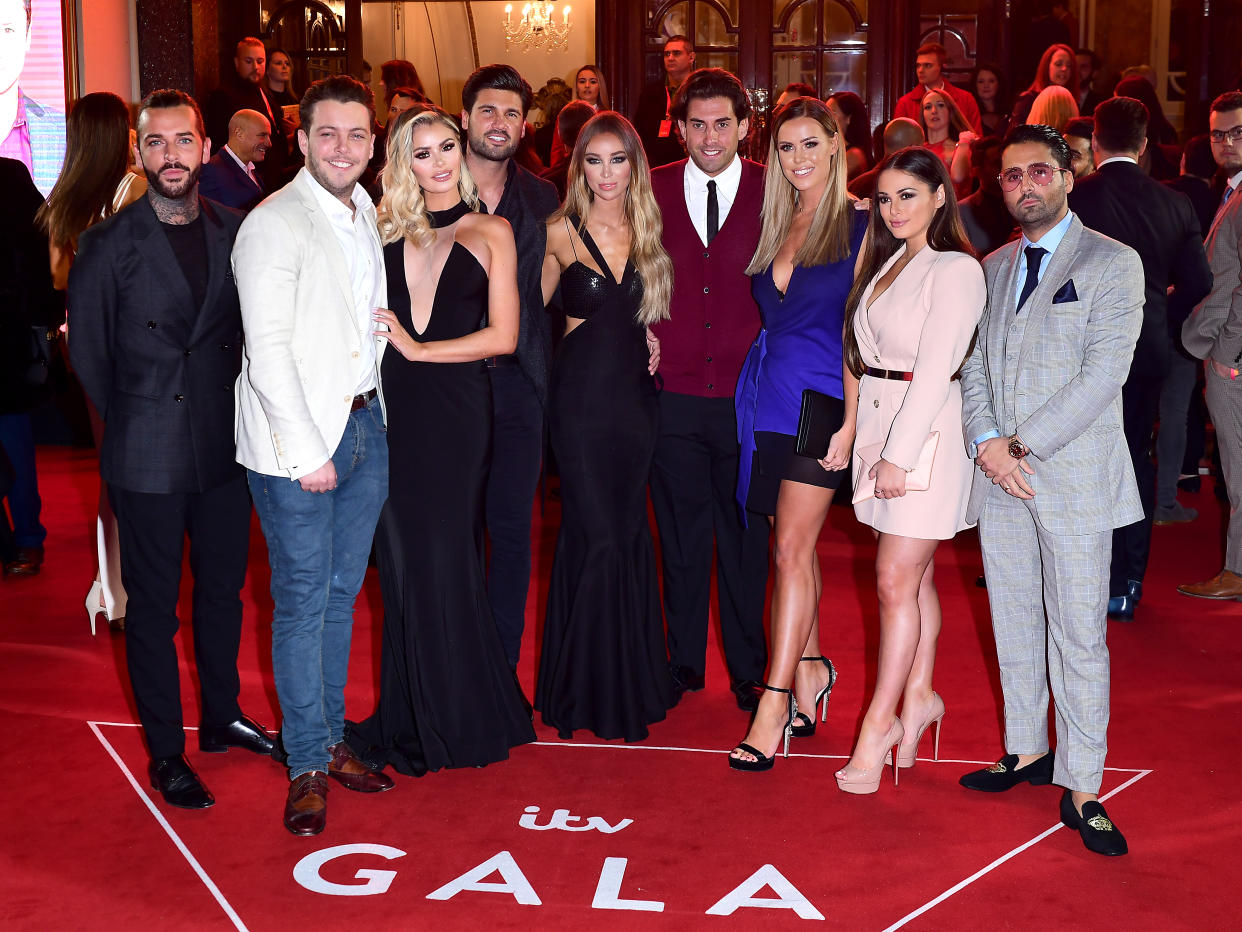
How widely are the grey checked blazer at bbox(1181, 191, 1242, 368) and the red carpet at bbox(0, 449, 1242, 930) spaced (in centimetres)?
140

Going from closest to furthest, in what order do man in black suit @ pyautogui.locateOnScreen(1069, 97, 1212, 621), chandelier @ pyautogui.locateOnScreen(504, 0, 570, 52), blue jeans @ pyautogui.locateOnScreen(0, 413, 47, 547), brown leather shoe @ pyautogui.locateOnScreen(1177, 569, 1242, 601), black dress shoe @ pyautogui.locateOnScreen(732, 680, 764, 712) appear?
black dress shoe @ pyautogui.locateOnScreen(732, 680, 764, 712) < man in black suit @ pyautogui.locateOnScreen(1069, 97, 1212, 621) < brown leather shoe @ pyautogui.locateOnScreen(1177, 569, 1242, 601) < blue jeans @ pyautogui.locateOnScreen(0, 413, 47, 547) < chandelier @ pyautogui.locateOnScreen(504, 0, 570, 52)

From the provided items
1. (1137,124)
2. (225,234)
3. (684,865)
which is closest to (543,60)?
(1137,124)

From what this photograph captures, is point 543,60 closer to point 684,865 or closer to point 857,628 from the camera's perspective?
point 857,628

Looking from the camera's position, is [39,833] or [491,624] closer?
[39,833]

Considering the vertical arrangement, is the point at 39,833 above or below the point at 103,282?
below

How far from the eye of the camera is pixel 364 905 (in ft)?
9.77

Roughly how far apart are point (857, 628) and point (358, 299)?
8.31ft

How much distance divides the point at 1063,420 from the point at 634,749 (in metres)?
1.56

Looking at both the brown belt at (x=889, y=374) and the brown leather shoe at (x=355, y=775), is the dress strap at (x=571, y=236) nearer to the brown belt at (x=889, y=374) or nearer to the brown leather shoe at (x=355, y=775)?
the brown belt at (x=889, y=374)

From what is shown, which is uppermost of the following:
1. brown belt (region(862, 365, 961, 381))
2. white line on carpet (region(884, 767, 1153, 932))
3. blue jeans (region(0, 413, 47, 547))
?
brown belt (region(862, 365, 961, 381))

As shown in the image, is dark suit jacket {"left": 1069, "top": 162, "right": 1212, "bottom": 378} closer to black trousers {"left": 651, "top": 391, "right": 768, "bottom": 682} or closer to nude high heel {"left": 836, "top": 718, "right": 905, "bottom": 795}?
black trousers {"left": 651, "top": 391, "right": 768, "bottom": 682}

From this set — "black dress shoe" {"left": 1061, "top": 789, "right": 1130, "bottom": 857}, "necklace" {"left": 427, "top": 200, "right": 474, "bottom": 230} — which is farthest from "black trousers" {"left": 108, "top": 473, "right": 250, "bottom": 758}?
"black dress shoe" {"left": 1061, "top": 789, "right": 1130, "bottom": 857}

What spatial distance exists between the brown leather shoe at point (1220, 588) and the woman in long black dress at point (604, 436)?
8.82 ft

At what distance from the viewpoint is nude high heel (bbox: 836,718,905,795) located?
11.8 feet
